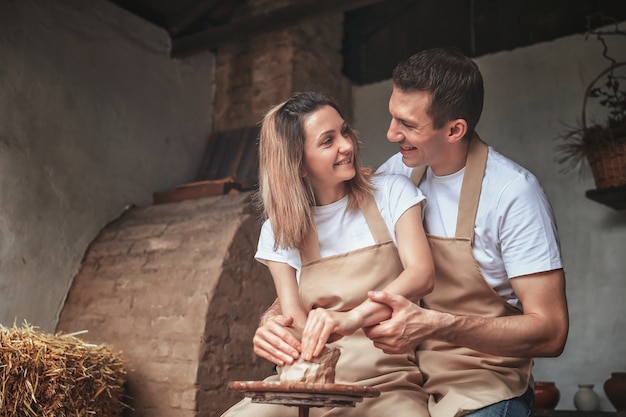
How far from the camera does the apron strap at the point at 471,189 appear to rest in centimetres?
247

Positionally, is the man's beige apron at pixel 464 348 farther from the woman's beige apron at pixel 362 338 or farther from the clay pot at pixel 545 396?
the clay pot at pixel 545 396

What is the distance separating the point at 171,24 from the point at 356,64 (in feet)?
5.75

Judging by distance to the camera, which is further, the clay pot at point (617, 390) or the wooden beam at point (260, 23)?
the wooden beam at point (260, 23)

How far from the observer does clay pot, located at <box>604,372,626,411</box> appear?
4.69 meters

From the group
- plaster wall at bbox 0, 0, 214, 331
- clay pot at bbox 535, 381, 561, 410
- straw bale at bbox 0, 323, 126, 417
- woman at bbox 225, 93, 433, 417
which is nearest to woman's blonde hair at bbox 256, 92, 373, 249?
woman at bbox 225, 93, 433, 417

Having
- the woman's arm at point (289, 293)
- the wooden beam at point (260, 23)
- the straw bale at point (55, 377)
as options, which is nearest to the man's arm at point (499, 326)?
the woman's arm at point (289, 293)

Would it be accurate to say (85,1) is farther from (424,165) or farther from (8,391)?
(424,165)

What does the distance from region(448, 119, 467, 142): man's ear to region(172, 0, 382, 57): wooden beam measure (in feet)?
9.11

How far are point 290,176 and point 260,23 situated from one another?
136 inches

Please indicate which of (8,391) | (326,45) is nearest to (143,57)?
(326,45)

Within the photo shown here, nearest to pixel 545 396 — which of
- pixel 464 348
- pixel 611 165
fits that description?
pixel 611 165

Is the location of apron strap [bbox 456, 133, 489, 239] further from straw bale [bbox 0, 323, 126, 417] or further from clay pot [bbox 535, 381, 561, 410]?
clay pot [bbox 535, 381, 561, 410]

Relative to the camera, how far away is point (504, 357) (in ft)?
7.63

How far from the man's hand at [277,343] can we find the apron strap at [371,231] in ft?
1.14
